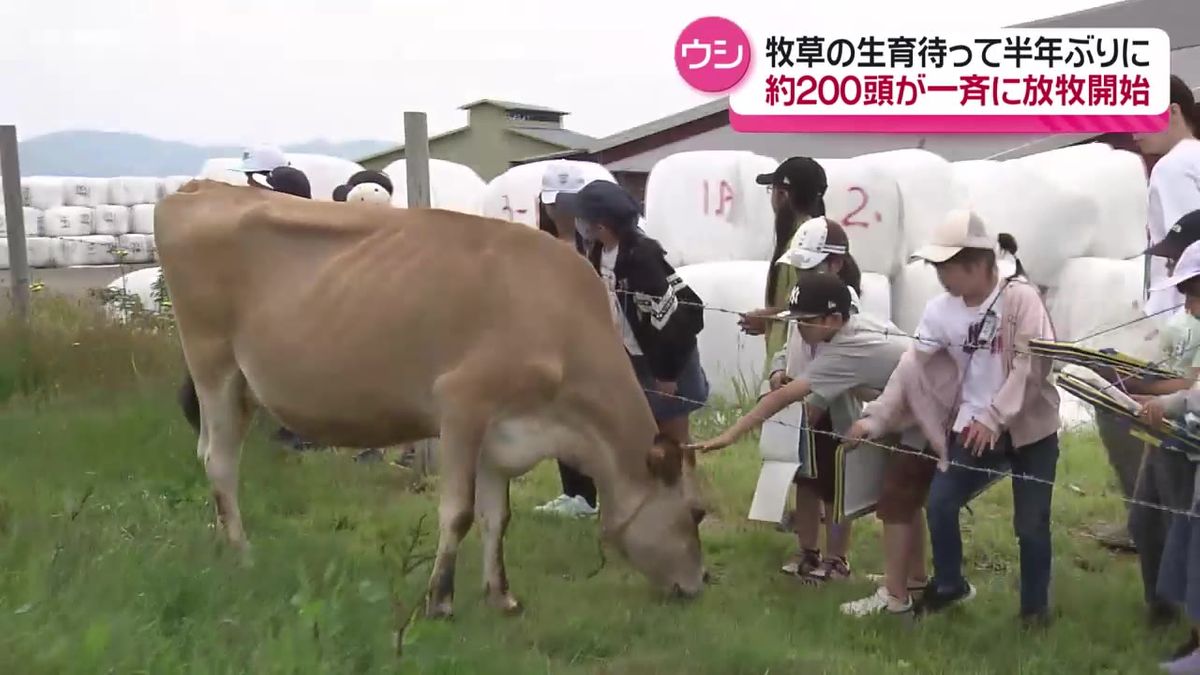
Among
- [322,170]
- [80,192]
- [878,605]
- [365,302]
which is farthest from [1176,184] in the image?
[80,192]

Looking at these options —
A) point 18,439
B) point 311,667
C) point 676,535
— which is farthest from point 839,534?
point 18,439

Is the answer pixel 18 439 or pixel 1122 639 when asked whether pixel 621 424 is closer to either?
pixel 1122 639

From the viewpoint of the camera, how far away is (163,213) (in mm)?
4605

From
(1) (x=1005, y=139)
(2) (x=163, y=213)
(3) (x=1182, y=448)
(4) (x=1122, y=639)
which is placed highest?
(1) (x=1005, y=139)

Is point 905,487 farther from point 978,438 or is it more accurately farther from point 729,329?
point 729,329

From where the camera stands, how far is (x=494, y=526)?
431 cm

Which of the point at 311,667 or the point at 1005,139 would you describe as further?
the point at 1005,139

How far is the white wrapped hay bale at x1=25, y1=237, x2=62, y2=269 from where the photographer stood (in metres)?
14.8

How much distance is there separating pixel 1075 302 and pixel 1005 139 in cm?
440

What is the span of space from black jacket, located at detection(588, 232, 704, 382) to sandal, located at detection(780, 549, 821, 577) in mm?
843

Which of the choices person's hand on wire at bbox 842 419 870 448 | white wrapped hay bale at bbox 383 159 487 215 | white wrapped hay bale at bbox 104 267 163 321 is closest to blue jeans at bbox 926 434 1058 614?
person's hand on wire at bbox 842 419 870 448

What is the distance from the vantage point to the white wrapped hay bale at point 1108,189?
8406mm

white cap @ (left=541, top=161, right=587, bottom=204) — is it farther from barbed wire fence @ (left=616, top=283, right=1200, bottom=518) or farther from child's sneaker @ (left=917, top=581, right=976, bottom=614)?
child's sneaker @ (left=917, top=581, right=976, bottom=614)

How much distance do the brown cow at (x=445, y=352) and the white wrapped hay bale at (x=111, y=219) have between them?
485 inches
